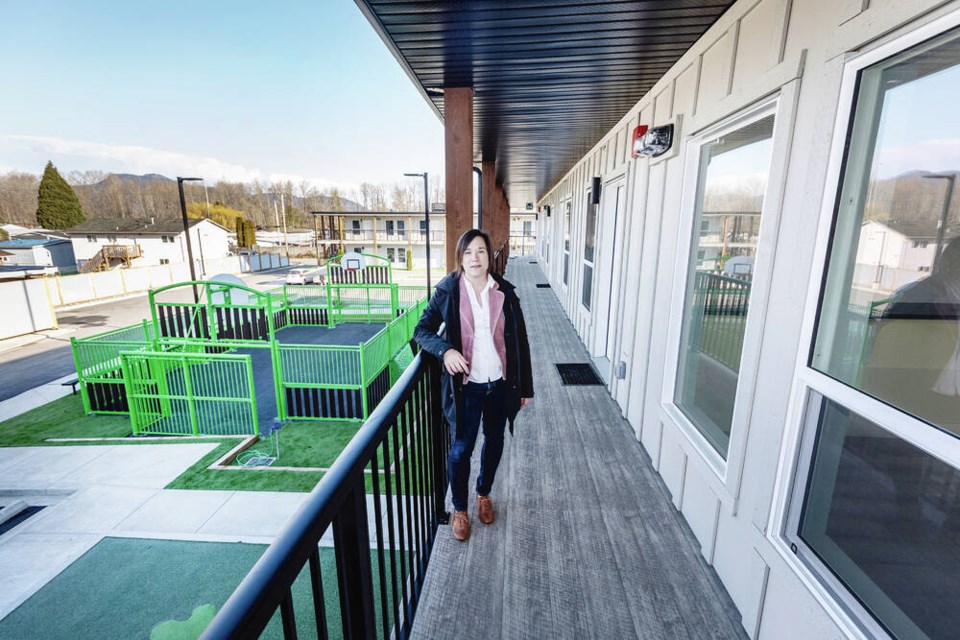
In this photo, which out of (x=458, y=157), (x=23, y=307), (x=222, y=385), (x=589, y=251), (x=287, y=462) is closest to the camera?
(x=458, y=157)

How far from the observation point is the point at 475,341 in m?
2.02

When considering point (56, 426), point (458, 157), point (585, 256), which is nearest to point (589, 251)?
point (585, 256)

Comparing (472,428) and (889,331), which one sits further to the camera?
(472,428)

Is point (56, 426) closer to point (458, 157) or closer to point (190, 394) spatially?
point (190, 394)

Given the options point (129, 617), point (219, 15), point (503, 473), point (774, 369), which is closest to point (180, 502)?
point (129, 617)

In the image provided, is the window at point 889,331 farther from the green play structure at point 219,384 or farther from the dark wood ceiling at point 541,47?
the green play structure at point 219,384

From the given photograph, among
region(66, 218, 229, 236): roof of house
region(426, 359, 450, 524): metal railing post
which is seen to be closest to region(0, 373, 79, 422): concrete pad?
region(426, 359, 450, 524): metal railing post

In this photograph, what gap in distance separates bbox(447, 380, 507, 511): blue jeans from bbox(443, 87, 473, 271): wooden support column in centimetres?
131

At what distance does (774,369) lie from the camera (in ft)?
5.54

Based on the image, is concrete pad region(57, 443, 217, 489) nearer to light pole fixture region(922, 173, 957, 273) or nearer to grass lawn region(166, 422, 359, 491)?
grass lawn region(166, 422, 359, 491)

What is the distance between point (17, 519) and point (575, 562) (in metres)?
6.54

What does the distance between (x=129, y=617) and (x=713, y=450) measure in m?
4.41

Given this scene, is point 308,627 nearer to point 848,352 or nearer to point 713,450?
point 713,450

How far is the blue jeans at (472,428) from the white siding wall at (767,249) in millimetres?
1155
